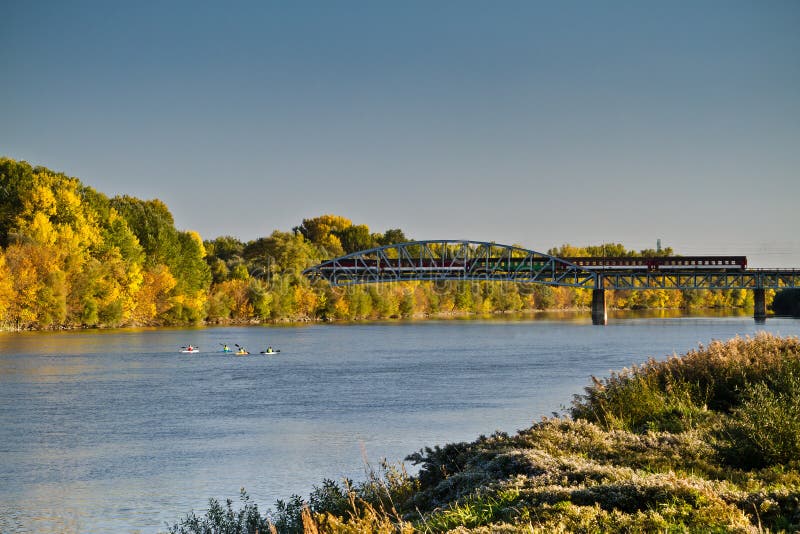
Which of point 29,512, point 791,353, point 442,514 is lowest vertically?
point 29,512

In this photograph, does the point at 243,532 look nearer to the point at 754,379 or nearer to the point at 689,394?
the point at 689,394

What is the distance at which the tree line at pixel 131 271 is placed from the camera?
320ft

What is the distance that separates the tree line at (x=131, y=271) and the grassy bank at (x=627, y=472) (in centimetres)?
8427

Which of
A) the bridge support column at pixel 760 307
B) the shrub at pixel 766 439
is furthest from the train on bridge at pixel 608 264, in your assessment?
the shrub at pixel 766 439

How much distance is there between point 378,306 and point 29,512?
498 ft

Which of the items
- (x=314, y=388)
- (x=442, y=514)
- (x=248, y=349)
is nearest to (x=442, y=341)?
(x=248, y=349)

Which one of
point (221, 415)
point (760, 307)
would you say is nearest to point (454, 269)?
point (760, 307)

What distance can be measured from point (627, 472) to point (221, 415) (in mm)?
26283

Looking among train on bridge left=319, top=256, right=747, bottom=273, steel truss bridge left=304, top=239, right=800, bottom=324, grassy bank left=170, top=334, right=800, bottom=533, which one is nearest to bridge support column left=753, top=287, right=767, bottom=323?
steel truss bridge left=304, top=239, right=800, bottom=324

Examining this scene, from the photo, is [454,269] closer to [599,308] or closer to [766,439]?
[599,308]

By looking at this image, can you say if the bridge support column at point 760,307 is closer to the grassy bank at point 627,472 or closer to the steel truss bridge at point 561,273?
the steel truss bridge at point 561,273

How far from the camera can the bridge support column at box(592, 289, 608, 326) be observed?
130 m

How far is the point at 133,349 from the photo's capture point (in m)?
76.2

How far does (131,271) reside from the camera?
112 meters
